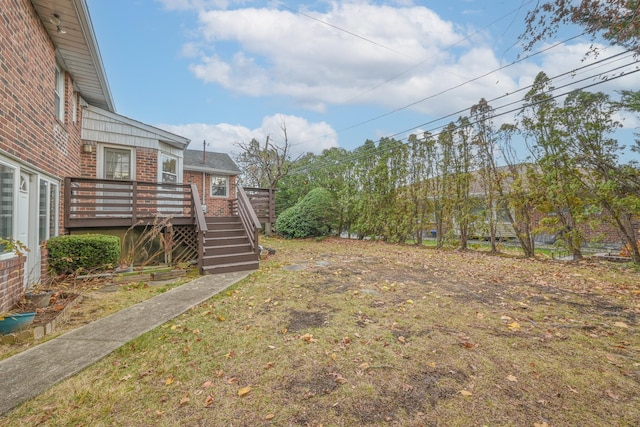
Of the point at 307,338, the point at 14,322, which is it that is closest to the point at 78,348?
the point at 14,322

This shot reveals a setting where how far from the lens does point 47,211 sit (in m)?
6.34

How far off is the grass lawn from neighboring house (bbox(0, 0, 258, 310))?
2.69m

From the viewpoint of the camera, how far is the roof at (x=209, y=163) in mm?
16812

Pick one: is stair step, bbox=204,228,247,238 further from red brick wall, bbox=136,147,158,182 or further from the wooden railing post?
red brick wall, bbox=136,147,158,182

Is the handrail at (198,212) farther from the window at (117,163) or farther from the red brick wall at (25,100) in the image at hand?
the red brick wall at (25,100)

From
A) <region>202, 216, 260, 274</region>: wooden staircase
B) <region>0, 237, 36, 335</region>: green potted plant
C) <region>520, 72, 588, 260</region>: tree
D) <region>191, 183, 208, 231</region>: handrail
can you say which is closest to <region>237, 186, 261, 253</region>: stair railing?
<region>202, 216, 260, 274</region>: wooden staircase

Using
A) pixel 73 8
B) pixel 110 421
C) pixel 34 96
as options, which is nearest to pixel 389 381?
pixel 110 421

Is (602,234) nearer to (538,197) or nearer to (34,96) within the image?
(538,197)

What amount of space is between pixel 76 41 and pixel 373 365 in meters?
7.94

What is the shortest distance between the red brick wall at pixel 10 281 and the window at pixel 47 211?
150cm

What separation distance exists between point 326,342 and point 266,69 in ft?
46.8

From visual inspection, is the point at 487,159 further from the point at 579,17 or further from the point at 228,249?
the point at 228,249

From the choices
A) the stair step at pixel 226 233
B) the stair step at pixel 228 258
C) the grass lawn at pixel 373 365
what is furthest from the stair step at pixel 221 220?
the grass lawn at pixel 373 365

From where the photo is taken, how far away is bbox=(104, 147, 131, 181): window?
380 inches
